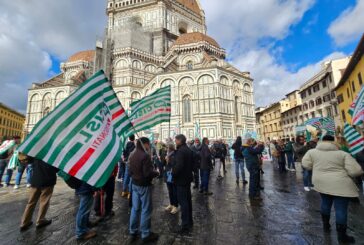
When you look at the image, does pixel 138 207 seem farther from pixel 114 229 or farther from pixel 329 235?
pixel 329 235

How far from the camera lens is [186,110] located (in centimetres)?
2689

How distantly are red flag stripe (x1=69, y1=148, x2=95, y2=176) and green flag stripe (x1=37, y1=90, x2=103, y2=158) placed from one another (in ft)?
0.99

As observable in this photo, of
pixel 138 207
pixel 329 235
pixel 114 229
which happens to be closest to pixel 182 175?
pixel 138 207

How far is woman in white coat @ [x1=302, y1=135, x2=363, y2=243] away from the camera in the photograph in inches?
106

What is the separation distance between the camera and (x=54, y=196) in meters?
5.75

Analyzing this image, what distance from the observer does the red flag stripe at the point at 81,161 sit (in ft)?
8.01

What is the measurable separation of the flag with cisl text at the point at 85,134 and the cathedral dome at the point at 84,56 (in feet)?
130

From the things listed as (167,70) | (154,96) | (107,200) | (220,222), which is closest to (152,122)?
(154,96)

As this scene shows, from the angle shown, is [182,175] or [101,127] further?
[182,175]

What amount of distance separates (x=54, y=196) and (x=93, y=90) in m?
4.75

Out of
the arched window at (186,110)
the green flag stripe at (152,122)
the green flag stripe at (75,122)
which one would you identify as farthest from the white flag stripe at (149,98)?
the arched window at (186,110)

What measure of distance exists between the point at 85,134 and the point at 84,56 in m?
41.7

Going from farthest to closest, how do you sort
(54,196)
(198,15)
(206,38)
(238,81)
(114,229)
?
(198,15), (206,38), (238,81), (54,196), (114,229)

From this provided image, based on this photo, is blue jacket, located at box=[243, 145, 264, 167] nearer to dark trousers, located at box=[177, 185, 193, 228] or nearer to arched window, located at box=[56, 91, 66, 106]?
dark trousers, located at box=[177, 185, 193, 228]
